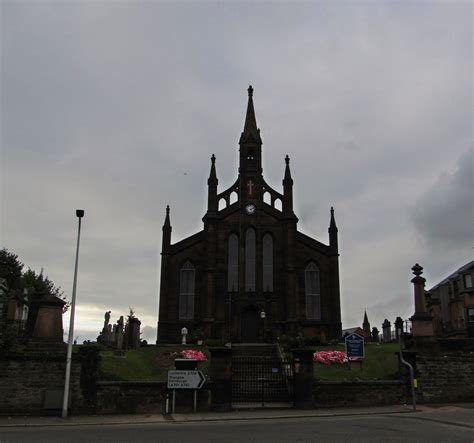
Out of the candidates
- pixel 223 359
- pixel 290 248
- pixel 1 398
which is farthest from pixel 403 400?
pixel 290 248

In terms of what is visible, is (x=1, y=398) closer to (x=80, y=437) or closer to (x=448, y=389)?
(x=80, y=437)

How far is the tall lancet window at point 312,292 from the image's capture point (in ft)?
150

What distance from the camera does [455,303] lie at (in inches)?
2286

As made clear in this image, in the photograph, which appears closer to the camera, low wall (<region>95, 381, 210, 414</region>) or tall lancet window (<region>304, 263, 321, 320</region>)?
low wall (<region>95, 381, 210, 414</region>)

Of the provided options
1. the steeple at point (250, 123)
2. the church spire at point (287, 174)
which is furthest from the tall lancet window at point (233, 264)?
the steeple at point (250, 123)

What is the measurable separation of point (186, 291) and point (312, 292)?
36.2 feet

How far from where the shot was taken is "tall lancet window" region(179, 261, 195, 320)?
4565cm

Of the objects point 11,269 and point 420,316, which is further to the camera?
point 11,269

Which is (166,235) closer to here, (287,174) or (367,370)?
(287,174)

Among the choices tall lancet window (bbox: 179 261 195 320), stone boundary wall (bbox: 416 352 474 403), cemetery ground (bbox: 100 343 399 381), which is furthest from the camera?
tall lancet window (bbox: 179 261 195 320)

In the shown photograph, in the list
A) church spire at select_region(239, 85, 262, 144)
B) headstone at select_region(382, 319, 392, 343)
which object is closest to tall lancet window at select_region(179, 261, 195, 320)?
church spire at select_region(239, 85, 262, 144)

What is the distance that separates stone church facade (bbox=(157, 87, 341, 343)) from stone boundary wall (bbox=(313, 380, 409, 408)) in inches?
827

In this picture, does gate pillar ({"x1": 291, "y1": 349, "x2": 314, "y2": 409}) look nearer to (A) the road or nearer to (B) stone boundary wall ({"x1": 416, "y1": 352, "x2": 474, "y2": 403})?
(A) the road

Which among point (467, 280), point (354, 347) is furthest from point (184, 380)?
point (467, 280)
